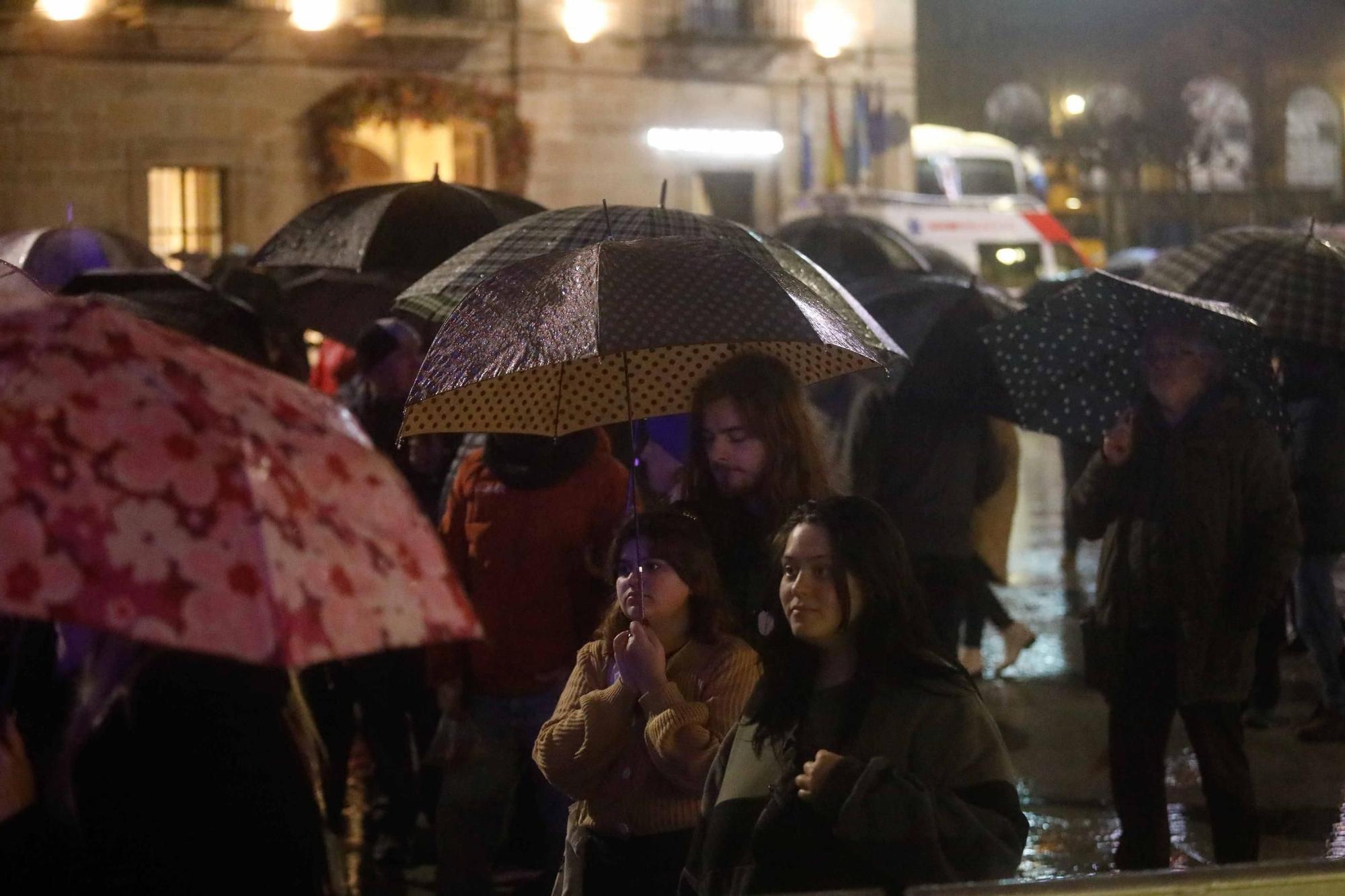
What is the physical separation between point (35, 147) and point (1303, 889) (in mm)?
22423

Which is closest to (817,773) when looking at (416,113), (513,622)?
(513,622)

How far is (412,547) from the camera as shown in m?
2.49

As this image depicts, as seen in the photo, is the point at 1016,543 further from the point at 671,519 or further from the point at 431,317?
the point at 671,519

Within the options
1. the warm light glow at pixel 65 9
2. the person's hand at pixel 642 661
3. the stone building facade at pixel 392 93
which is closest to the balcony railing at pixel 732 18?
the stone building facade at pixel 392 93

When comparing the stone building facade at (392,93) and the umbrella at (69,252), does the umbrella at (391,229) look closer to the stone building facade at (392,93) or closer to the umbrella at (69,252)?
the umbrella at (69,252)

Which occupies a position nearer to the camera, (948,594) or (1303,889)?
(1303,889)

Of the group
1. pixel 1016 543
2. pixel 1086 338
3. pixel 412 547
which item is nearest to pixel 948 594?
pixel 1086 338

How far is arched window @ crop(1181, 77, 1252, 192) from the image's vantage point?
56625 millimetres

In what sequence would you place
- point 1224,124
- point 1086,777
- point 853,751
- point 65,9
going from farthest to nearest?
point 1224,124, point 65,9, point 1086,777, point 853,751

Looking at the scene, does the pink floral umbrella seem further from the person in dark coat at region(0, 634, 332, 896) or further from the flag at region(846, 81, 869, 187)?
the flag at region(846, 81, 869, 187)

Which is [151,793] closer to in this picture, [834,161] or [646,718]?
[646,718]

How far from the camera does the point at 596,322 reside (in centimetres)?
430

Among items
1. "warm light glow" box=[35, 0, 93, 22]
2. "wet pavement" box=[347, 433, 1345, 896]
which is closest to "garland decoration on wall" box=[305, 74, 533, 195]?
"warm light glow" box=[35, 0, 93, 22]

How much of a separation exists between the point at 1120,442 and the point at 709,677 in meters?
2.06
